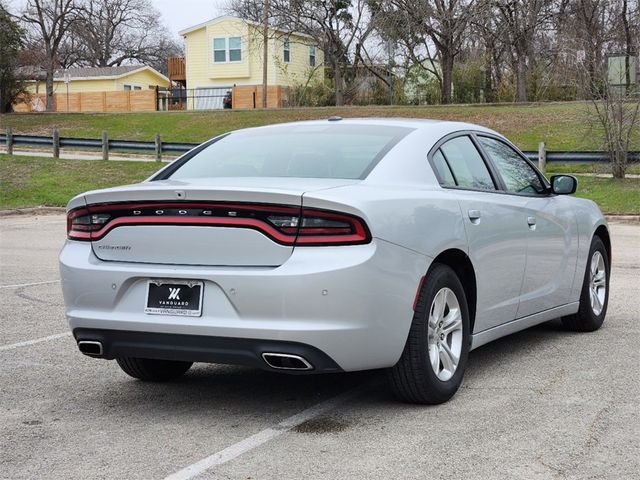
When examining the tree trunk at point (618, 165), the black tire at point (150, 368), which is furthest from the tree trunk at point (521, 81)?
the black tire at point (150, 368)

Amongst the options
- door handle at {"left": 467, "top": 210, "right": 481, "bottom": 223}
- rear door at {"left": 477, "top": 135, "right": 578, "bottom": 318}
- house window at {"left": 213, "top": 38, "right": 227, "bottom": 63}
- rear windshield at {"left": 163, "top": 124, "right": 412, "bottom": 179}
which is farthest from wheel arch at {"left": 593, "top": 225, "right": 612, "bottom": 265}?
house window at {"left": 213, "top": 38, "right": 227, "bottom": 63}

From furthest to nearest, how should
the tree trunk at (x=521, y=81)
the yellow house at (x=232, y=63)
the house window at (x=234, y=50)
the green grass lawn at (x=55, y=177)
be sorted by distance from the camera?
the house window at (x=234, y=50)
the yellow house at (x=232, y=63)
the tree trunk at (x=521, y=81)
the green grass lawn at (x=55, y=177)

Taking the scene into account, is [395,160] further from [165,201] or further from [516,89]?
[516,89]

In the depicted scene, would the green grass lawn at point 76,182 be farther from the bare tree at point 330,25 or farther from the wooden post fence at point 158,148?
the bare tree at point 330,25

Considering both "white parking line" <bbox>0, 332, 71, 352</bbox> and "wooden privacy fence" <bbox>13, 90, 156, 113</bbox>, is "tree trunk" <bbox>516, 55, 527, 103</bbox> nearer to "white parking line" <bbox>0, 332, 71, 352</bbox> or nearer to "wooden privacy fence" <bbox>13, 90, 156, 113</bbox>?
"wooden privacy fence" <bbox>13, 90, 156, 113</bbox>

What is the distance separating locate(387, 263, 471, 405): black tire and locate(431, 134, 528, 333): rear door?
44 centimetres

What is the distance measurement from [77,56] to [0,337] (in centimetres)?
8537

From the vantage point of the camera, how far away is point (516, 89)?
42.5 m

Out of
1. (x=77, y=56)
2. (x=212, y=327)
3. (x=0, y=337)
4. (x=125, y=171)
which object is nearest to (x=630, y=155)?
(x=125, y=171)

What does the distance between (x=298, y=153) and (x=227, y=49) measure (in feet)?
182

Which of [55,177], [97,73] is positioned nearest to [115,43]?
[97,73]

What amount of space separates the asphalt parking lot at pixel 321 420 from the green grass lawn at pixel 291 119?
69.0ft

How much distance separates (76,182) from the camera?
26.0m

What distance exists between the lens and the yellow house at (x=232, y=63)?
57.7 meters
